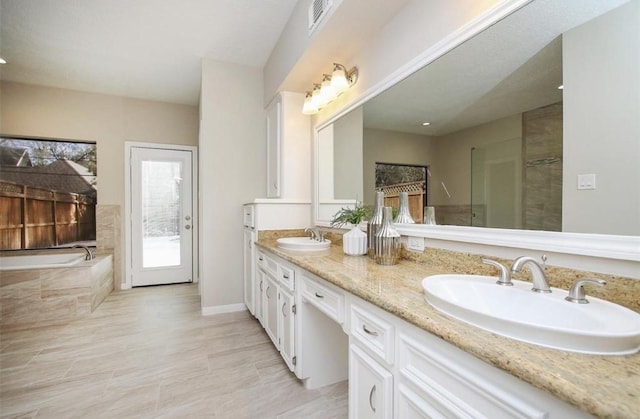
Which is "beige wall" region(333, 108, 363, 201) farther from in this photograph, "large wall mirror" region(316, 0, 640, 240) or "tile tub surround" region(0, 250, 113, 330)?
"tile tub surround" region(0, 250, 113, 330)

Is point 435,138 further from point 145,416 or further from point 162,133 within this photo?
point 162,133

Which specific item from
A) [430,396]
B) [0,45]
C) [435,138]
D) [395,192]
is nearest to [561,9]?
→ [435,138]

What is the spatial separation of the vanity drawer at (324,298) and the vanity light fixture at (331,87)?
4.71 ft

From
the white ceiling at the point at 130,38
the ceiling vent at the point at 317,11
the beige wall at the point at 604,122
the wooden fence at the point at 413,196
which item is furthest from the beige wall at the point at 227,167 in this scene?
the beige wall at the point at 604,122

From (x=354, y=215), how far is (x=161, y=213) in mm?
3368

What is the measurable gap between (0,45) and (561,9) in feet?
14.6

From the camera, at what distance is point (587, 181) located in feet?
2.91

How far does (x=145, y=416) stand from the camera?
1595 millimetres

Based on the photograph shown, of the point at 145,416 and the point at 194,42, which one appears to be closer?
the point at 145,416

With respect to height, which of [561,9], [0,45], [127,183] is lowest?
[127,183]

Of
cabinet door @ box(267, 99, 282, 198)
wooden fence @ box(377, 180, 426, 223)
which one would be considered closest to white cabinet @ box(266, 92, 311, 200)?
cabinet door @ box(267, 99, 282, 198)

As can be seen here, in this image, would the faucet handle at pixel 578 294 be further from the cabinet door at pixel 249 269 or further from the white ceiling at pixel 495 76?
the cabinet door at pixel 249 269

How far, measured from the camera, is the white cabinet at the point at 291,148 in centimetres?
288

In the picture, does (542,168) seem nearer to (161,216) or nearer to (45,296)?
(45,296)
